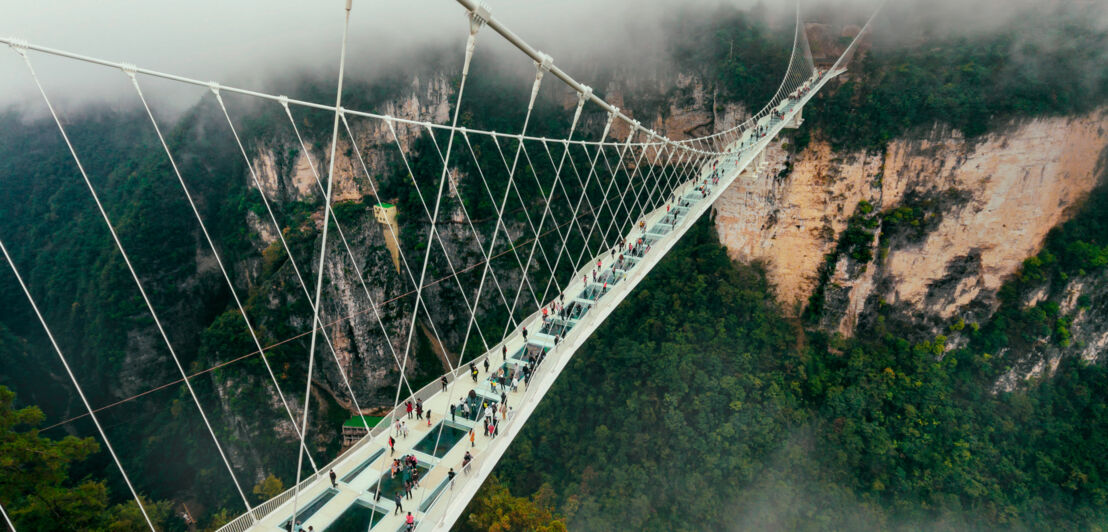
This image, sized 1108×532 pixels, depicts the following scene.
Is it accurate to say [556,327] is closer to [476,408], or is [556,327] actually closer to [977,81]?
[476,408]

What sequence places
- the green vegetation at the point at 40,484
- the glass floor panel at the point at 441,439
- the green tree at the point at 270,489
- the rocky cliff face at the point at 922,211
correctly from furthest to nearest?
the rocky cliff face at the point at 922,211 < the green tree at the point at 270,489 < the green vegetation at the point at 40,484 < the glass floor panel at the point at 441,439

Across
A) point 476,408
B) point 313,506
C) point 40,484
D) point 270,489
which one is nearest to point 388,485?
point 313,506

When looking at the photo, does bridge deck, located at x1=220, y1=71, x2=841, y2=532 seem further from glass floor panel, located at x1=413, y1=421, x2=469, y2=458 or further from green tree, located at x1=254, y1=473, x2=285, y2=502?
green tree, located at x1=254, y1=473, x2=285, y2=502

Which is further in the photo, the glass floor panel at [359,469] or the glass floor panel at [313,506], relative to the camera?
the glass floor panel at [359,469]

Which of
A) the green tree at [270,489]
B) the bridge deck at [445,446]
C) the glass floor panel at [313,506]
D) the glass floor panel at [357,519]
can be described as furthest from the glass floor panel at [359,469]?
the green tree at [270,489]

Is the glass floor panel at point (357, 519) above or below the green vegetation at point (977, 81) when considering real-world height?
below

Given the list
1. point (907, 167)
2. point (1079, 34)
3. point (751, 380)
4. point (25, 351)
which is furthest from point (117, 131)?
point (1079, 34)

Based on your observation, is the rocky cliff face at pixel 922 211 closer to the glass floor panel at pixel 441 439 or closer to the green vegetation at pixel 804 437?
the green vegetation at pixel 804 437

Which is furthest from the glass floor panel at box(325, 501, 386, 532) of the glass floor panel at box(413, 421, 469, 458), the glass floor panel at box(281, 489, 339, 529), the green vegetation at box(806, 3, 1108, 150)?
the green vegetation at box(806, 3, 1108, 150)
